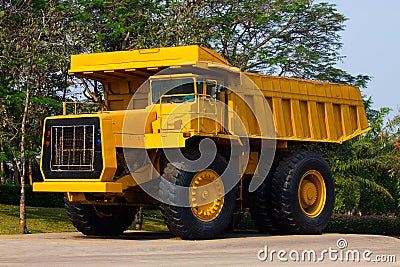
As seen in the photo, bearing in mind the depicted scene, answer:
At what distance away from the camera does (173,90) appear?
661 inches

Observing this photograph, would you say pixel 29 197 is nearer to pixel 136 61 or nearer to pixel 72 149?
pixel 136 61

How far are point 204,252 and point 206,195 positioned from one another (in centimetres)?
233

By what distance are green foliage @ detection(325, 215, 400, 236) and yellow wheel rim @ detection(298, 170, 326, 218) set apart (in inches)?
583

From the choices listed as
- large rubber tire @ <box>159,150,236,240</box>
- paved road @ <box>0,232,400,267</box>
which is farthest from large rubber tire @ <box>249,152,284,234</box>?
large rubber tire @ <box>159,150,236,240</box>

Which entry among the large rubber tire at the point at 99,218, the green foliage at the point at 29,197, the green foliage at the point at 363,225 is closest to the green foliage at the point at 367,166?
the green foliage at the point at 363,225

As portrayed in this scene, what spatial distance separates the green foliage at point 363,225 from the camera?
113 feet

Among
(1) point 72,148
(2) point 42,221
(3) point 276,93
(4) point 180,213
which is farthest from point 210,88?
(2) point 42,221

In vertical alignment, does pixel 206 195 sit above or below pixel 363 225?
above

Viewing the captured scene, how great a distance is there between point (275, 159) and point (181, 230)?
12.4 ft

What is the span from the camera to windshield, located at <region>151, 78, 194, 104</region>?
1653 cm

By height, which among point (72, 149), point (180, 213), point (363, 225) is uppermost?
point (72, 149)

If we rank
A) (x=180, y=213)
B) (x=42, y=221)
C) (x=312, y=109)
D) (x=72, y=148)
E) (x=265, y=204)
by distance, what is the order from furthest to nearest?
(x=42, y=221)
(x=312, y=109)
(x=265, y=204)
(x=72, y=148)
(x=180, y=213)

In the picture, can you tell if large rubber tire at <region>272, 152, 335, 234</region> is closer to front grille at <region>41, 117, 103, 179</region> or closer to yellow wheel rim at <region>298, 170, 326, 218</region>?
yellow wheel rim at <region>298, 170, 326, 218</region>

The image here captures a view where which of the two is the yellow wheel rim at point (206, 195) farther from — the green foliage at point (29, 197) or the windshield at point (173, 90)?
the green foliage at point (29, 197)
